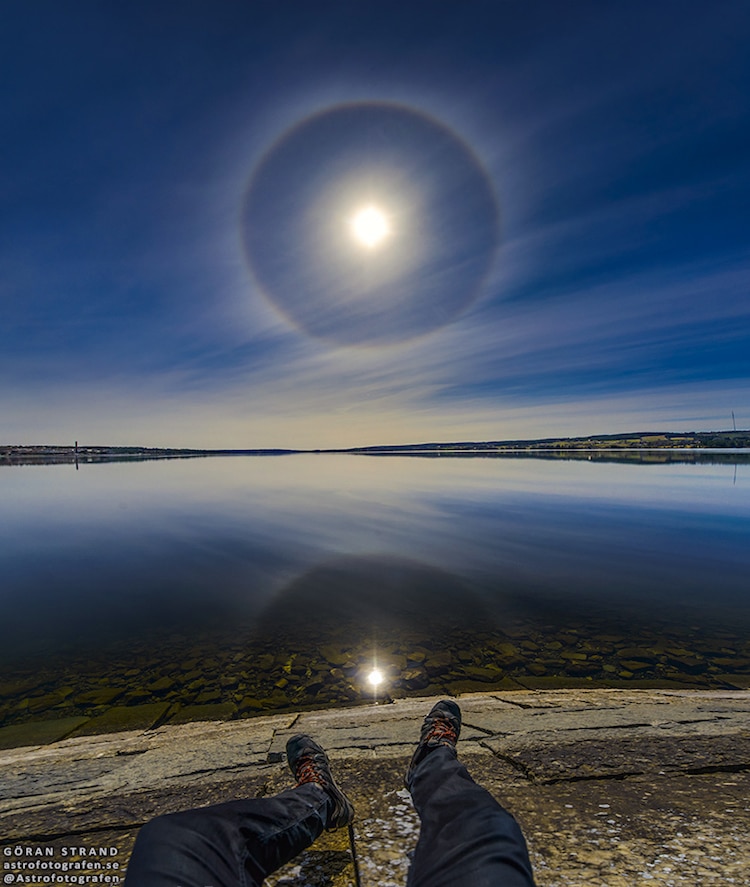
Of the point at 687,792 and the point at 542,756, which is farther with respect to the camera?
the point at 542,756

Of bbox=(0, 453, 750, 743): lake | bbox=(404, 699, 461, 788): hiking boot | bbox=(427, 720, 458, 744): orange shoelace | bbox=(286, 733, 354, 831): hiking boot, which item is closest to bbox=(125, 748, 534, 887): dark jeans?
bbox=(286, 733, 354, 831): hiking boot

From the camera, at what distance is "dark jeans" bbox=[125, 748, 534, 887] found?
2.52 metres

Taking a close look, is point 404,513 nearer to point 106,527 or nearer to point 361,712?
point 106,527

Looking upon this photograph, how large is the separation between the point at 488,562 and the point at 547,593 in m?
3.64

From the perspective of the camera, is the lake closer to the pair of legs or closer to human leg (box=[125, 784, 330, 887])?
the pair of legs

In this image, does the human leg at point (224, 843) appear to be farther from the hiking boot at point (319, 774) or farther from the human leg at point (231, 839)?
the hiking boot at point (319, 774)

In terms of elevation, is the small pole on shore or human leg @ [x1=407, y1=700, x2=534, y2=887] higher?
human leg @ [x1=407, y1=700, x2=534, y2=887]

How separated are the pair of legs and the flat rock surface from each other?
268 mm

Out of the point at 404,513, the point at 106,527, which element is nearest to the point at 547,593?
the point at 404,513

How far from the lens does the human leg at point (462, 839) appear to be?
2.53 metres

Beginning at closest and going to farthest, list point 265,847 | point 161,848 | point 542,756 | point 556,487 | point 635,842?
point 161,848 → point 265,847 → point 635,842 → point 542,756 → point 556,487

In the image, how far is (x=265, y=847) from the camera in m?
2.96

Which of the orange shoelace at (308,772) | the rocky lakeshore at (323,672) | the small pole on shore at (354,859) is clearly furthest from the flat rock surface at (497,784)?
the rocky lakeshore at (323,672)

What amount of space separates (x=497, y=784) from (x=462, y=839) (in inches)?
67.3
